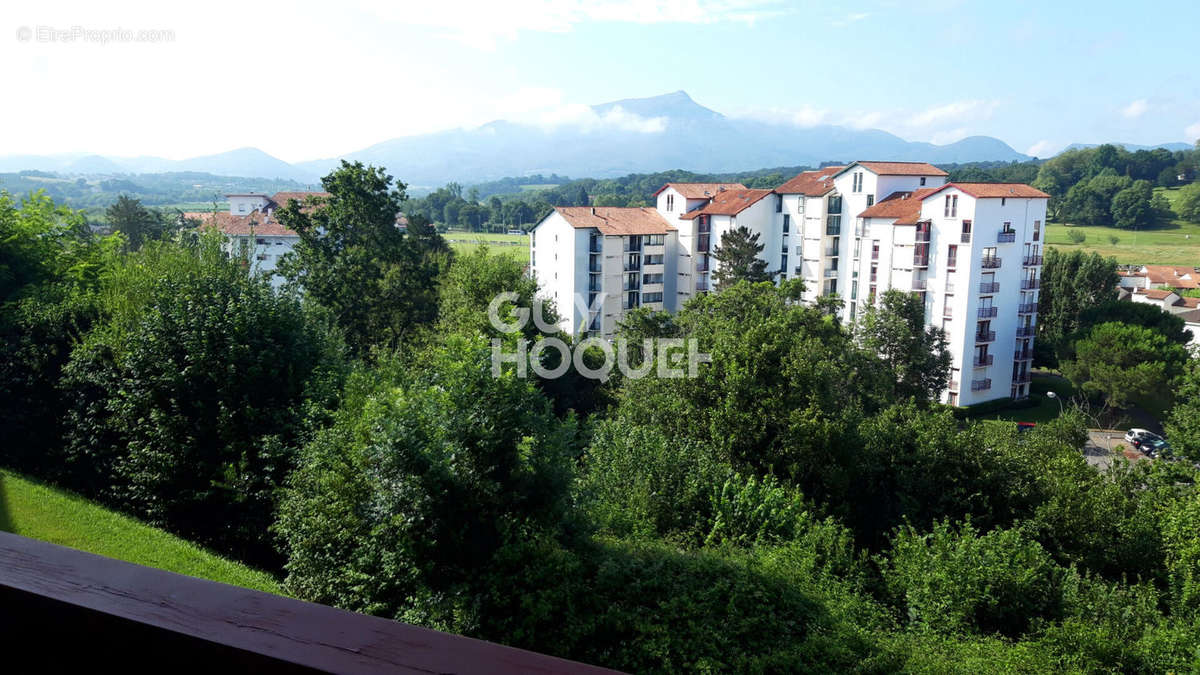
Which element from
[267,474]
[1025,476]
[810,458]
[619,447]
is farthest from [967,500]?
[267,474]

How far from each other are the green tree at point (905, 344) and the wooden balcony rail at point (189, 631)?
39362mm

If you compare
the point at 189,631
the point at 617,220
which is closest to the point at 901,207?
the point at 617,220

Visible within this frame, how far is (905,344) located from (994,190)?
1264cm

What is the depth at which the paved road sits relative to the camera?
3853 centimetres

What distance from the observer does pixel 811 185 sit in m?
56.5

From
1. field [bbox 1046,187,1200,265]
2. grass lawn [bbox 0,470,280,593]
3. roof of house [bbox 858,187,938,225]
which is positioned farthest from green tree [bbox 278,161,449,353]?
field [bbox 1046,187,1200,265]

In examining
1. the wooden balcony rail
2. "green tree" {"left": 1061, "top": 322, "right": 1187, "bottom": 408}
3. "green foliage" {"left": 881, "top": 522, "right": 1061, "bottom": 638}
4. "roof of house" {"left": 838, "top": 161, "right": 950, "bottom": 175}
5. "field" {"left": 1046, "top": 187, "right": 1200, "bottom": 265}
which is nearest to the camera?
the wooden balcony rail

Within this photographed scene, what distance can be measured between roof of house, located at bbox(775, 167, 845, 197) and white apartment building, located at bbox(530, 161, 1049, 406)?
0.47ft

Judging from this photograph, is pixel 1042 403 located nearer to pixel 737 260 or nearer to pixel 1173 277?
pixel 737 260

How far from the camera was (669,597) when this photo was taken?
1087 cm

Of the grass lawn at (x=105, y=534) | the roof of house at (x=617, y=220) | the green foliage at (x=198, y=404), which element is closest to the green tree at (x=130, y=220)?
the roof of house at (x=617, y=220)

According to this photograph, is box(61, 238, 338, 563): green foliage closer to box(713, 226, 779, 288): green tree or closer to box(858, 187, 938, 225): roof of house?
box(713, 226, 779, 288): green tree

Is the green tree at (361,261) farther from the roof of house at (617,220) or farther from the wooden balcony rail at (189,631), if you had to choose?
the wooden balcony rail at (189,631)

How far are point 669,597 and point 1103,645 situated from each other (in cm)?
631
